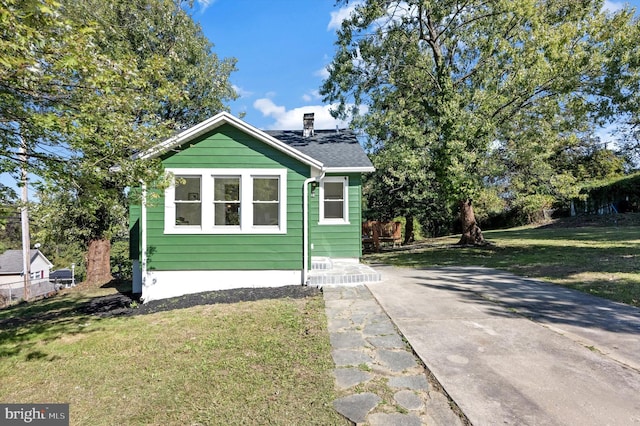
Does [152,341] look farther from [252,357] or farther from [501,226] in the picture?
[501,226]

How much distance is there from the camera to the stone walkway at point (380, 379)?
262cm

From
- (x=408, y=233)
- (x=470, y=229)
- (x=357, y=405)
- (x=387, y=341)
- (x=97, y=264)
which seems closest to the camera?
(x=357, y=405)

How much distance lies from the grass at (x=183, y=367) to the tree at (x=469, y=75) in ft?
26.7

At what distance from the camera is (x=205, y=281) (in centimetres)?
764

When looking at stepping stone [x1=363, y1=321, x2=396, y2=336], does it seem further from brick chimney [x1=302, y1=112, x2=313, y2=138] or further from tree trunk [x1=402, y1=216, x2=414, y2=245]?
tree trunk [x1=402, y1=216, x2=414, y2=245]

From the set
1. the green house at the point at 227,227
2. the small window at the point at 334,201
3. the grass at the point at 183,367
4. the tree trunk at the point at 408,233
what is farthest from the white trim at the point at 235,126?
the tree trunk at the point at 408,233

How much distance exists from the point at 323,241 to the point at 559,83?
31.4ft

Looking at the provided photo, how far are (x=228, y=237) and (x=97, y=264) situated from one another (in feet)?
25.2

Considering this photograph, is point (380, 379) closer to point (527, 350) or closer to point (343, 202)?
point (527, 350)

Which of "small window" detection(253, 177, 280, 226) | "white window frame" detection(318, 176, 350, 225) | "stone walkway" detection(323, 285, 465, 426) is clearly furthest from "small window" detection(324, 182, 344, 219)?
"stone walkway" detection(323, 285, 465, 426)

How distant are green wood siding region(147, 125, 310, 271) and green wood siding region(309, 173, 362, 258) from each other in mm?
2175

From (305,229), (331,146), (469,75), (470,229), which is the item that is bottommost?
(470,229)

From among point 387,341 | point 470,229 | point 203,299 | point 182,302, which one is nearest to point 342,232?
point 203,299

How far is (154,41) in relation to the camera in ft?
43.8
